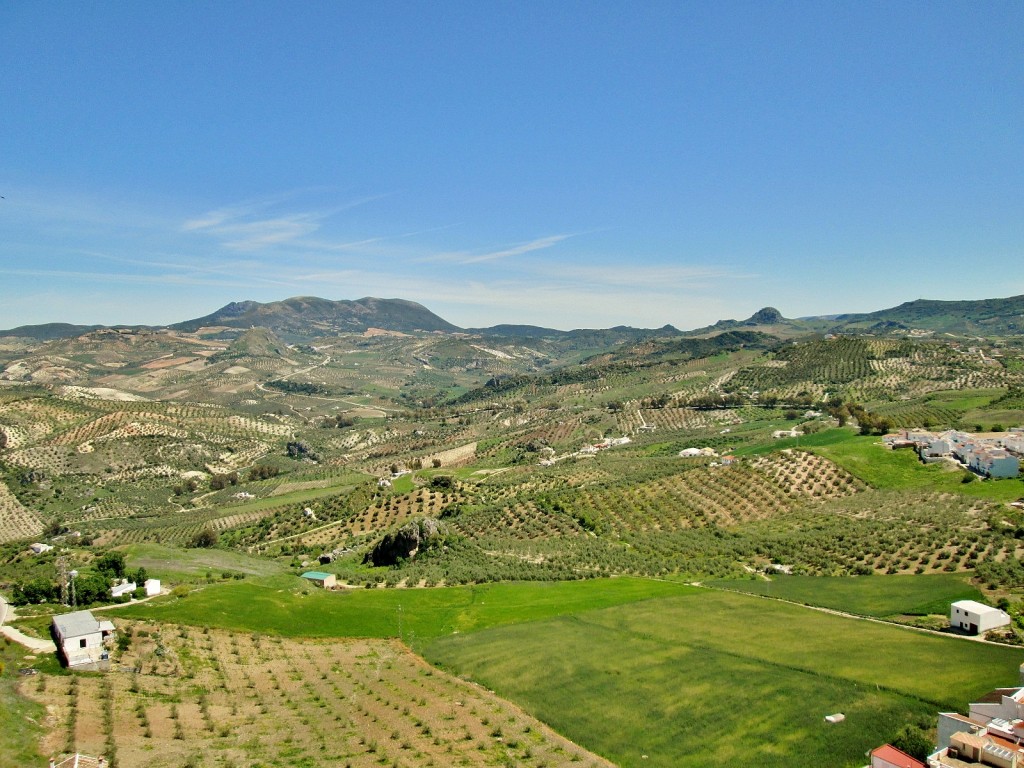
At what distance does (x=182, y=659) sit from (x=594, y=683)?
24034mm

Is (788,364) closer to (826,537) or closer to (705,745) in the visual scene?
(826,537)

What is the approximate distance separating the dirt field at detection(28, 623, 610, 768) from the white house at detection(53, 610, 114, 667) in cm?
125

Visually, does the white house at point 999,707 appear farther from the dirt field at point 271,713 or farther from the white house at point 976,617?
the dirt field at point 271,713

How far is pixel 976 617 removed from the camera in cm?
3853

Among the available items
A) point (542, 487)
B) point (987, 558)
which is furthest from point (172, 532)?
point (987, 558)

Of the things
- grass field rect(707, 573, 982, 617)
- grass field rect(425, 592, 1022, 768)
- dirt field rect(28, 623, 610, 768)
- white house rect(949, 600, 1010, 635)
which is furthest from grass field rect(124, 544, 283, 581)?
white house rect(949, 600, 1010, 635)

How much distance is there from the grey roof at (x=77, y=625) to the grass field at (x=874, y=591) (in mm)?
44164

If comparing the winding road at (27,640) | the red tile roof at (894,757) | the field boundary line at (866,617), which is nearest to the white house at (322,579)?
the winding road at (27,640)

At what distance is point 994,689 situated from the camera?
2994 centimetres

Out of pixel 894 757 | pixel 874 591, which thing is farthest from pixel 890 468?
pixel 894 757

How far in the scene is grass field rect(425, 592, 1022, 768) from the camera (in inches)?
1166

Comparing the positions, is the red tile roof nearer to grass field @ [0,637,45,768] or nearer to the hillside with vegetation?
the hillside with vegetation

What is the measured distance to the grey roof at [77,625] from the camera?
35.3 m

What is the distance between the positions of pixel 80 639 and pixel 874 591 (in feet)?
169
